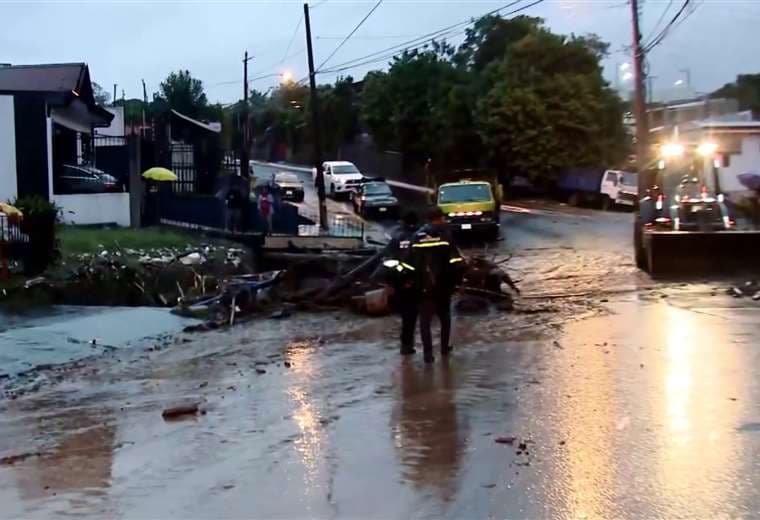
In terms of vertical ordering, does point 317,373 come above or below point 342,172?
below

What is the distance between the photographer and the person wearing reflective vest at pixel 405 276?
12508 millimetres

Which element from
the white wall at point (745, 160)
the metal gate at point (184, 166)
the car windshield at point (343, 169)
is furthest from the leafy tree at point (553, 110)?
the metal gate at point (184, 166)

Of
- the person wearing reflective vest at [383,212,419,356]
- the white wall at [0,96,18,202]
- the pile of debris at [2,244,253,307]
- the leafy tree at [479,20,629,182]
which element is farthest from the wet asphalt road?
the leafy tree at [479,20,629,182]

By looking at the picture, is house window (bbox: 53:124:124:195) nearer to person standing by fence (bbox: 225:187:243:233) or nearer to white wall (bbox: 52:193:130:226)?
white wall (bbox: 52:193:130:226)

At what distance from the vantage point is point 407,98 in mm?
64125

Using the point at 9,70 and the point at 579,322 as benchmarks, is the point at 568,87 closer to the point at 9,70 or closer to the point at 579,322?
the point at 9,70

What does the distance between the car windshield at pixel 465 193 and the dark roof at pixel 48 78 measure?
1200 centimetres

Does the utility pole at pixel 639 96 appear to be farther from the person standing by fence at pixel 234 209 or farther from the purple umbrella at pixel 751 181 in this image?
the person standing by fence at pixel 234 209

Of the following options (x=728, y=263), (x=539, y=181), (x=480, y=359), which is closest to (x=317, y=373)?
(x=480, y=359)

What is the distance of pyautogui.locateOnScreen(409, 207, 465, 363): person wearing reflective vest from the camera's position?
1230 cm

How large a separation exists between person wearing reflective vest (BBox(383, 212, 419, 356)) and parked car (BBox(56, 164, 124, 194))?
1889 centimetres

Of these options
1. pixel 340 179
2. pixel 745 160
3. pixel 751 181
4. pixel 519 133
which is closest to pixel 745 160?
pixel 745 160

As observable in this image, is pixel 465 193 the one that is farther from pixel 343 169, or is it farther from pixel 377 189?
pixel 343 169

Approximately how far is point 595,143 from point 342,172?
13393 millimetres
